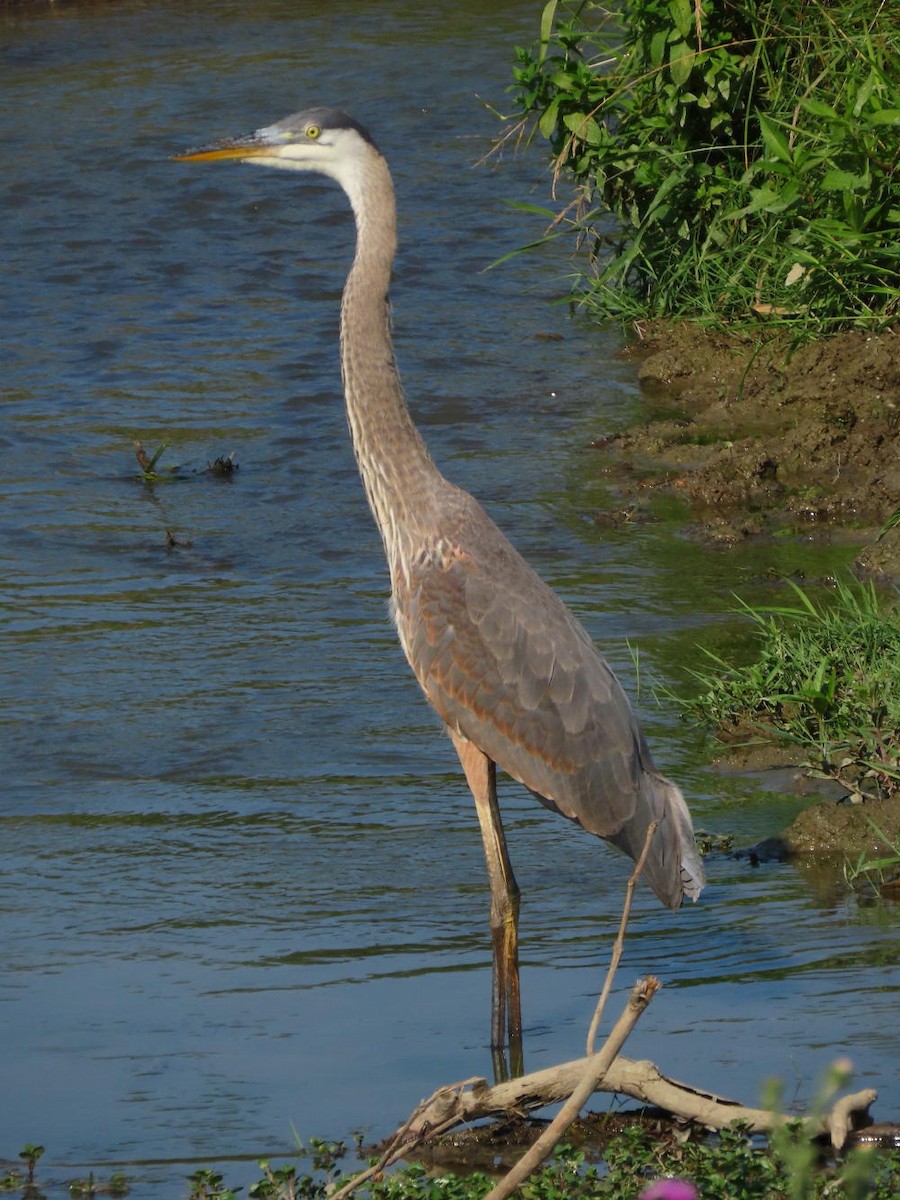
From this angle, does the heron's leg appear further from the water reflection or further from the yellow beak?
the yellow beak

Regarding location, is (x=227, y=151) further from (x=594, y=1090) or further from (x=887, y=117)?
(x=887, y=117)

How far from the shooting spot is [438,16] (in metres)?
20.8

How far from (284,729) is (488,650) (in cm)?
166

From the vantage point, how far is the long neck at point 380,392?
5.18m

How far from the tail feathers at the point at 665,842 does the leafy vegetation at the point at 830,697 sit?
31.3 inches

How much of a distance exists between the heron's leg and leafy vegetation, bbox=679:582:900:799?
42.4 inches

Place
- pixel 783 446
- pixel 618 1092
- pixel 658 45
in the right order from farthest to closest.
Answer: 1. pixel 658 45
2. pixel 783 446
3. pixel 618 1092

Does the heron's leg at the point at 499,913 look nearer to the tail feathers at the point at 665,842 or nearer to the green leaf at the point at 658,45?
the tail feathers at the point at 665,842

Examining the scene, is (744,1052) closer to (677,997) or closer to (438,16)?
(677,997)

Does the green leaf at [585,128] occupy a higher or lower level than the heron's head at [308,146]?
lower

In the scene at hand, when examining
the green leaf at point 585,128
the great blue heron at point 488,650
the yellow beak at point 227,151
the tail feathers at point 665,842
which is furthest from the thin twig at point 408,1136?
the green leaf at point 585,128

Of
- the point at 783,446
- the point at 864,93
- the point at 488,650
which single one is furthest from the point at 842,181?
the point at 488,650

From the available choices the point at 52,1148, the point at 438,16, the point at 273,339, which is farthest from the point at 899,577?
the point at 438,16

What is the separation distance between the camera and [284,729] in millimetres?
6422
